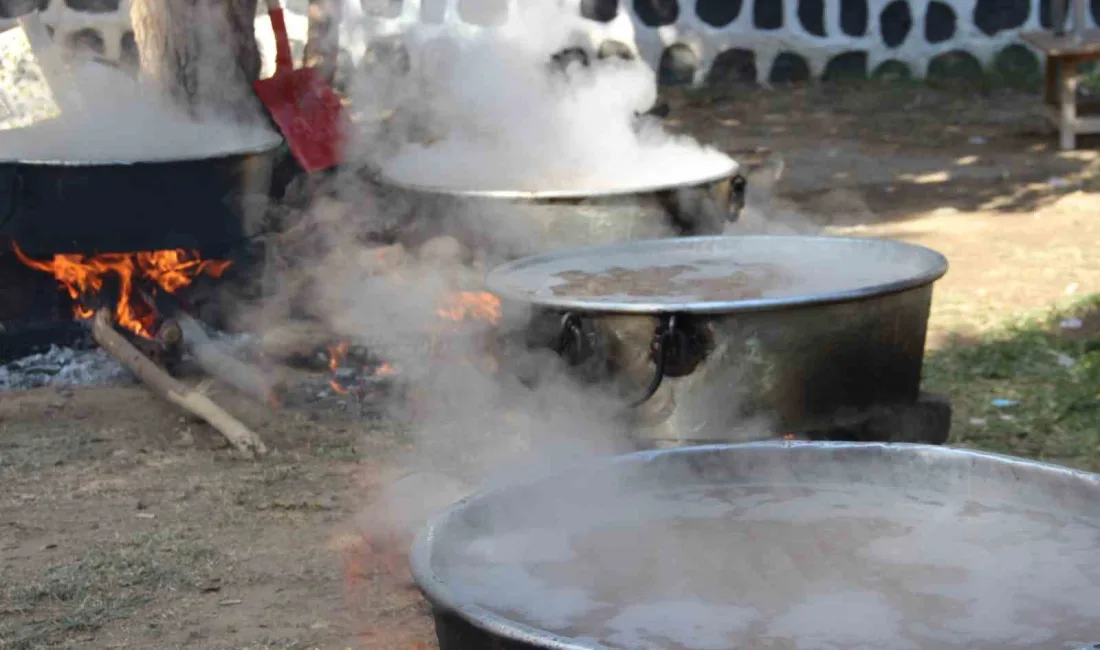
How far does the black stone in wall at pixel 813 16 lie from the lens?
1471 centimetres

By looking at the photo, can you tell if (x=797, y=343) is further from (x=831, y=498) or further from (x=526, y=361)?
(x=831, y=498)

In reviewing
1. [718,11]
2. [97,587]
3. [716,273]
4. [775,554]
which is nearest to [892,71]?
[718,11]

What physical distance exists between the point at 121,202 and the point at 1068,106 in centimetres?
795

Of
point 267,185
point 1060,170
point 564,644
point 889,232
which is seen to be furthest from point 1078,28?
point 564,644

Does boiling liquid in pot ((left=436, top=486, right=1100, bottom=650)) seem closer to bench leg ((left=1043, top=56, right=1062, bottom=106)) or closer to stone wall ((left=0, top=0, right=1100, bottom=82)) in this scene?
bench leg ((left=1043, top=56, right=1062, bottom=106))

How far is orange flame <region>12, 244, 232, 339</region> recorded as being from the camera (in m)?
6.24

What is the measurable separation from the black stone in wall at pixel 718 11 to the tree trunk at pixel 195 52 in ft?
27.0

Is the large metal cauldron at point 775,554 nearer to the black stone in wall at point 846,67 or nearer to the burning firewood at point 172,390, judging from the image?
the burning firewood at point 172,390

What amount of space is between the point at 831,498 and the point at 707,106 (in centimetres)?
1175

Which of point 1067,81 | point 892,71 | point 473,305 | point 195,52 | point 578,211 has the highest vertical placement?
point 195,52

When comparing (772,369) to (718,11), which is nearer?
(772,369)

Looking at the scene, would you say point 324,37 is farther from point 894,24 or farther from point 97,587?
point 97,587

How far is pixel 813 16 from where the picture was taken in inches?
581

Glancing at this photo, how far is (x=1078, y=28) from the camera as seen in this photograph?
37.7 ft
